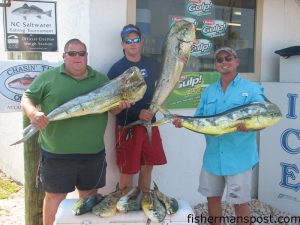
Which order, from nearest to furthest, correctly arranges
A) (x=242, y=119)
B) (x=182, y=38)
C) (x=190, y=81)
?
(x=242, y=119)
(x=182, y=38)
(x=190, y=81)

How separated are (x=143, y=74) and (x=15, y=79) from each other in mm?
1138

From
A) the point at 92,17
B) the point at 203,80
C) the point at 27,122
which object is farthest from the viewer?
the point at 203,80

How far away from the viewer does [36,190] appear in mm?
3916

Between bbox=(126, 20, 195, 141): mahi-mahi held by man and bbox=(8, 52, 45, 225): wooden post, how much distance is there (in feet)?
3.88

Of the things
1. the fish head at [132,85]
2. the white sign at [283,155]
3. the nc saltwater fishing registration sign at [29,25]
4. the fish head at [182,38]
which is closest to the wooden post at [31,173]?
the nc saltwater fishing registration sign at [29,25]

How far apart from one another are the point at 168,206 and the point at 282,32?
2.96 m

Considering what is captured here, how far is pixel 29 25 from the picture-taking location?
12.4 feet

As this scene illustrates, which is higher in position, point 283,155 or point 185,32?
point 185,32

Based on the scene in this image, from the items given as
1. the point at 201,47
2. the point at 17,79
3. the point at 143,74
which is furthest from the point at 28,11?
the point at 201,47

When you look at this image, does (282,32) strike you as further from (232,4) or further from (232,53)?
(232,53)

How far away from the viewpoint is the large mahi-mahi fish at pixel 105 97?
3225 mm

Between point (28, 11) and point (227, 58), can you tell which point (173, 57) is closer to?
point (227, 58)

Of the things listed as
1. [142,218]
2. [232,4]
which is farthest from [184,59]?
[232,4]

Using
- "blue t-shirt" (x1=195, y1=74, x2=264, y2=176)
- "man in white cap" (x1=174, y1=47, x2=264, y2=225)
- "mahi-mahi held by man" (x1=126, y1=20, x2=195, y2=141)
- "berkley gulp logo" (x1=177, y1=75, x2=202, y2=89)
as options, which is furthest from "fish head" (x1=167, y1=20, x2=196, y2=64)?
"berkley gulp logo" (x1=177, y1=75, x2=202, y2=89)
